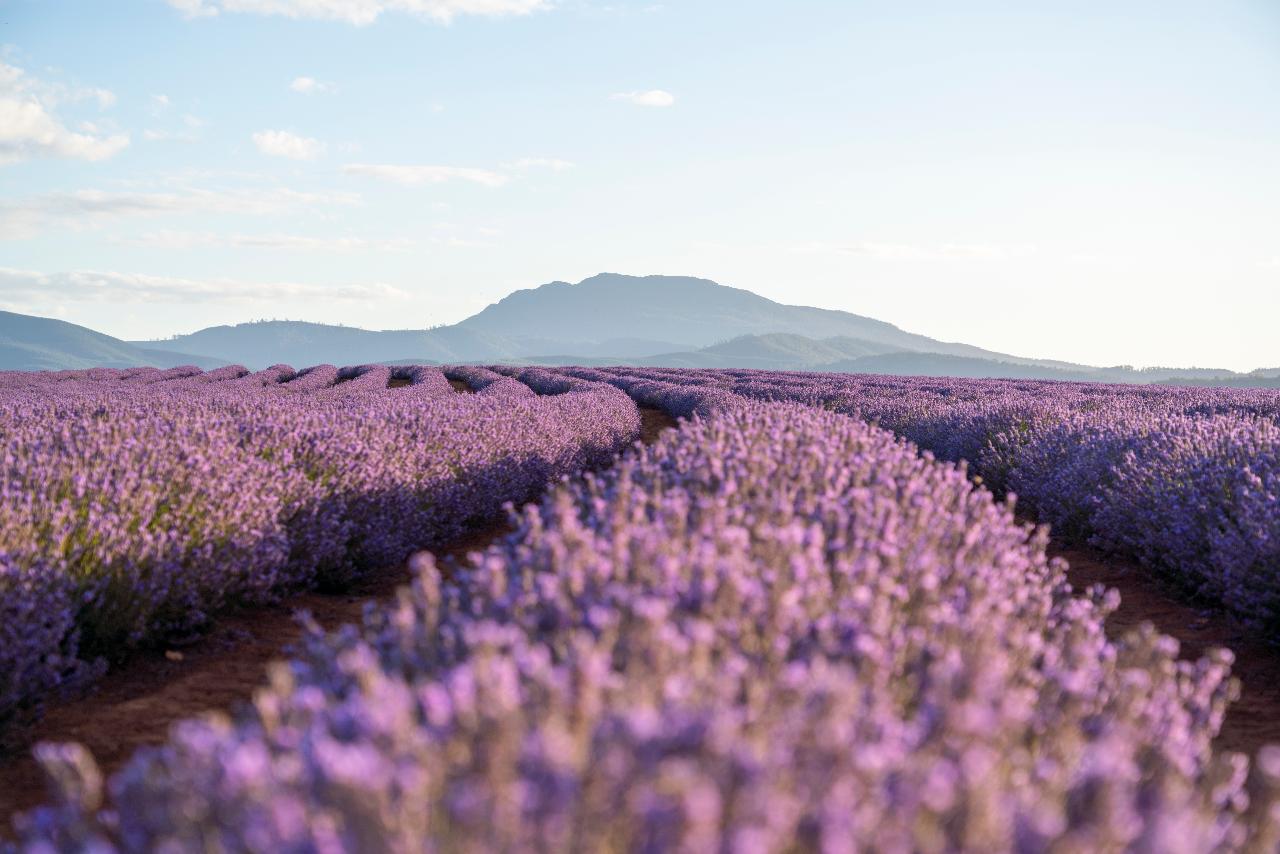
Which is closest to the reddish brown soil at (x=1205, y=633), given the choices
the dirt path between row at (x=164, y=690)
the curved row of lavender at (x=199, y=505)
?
the dirt path between row at (x=164, y=690)

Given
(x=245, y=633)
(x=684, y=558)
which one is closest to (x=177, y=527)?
(x=245, y=633)

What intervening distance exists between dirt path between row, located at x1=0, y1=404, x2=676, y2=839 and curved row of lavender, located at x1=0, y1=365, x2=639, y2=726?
11 centimetres

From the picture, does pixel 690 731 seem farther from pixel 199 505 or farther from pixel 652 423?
pixel 652 423

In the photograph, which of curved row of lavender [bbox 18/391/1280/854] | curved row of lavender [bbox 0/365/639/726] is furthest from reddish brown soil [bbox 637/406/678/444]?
curved row of lavender [bbox 18/391/1280/854]

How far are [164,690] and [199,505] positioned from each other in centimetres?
98

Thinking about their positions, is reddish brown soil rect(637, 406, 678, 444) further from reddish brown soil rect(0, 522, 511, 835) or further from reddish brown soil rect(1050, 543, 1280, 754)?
reddish brown soil rect(0, 522, 511, 835)

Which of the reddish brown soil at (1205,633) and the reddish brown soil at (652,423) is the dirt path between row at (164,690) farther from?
the reddish brown soil at (652,423)

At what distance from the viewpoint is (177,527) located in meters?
4.27

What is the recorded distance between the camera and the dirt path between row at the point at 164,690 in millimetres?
3168

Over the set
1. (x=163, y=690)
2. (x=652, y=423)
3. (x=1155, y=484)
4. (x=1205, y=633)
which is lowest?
(x=163, y=690)

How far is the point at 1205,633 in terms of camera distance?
4859 millimetres

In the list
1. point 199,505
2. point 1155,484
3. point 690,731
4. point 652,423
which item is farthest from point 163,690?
point 652,423

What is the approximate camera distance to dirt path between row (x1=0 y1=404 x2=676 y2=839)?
317 cm

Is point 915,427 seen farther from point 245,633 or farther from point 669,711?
point 669,711
